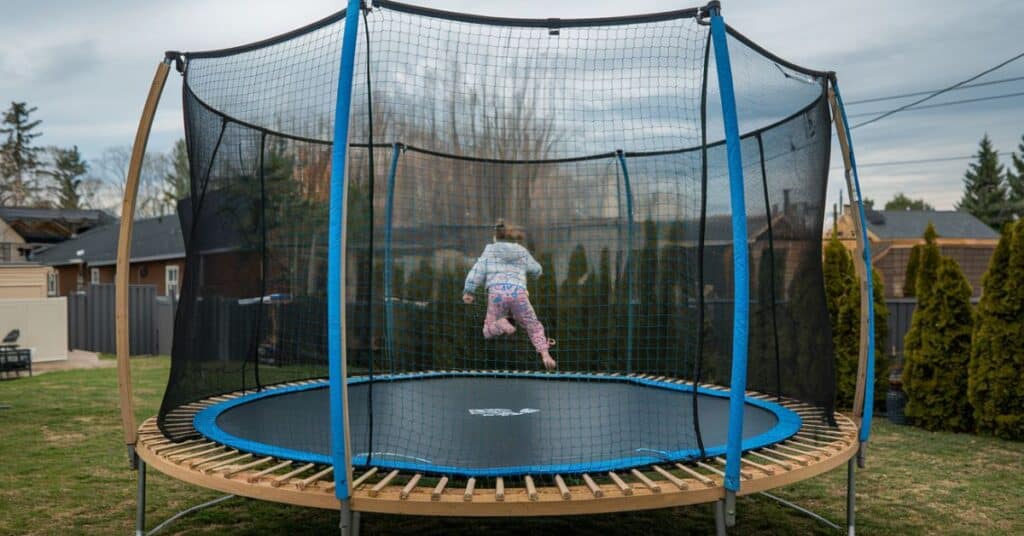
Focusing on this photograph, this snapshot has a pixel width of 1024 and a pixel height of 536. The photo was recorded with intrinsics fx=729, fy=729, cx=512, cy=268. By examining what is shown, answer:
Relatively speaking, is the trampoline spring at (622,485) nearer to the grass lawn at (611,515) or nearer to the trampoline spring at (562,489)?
the trampoline spring at (562,489)

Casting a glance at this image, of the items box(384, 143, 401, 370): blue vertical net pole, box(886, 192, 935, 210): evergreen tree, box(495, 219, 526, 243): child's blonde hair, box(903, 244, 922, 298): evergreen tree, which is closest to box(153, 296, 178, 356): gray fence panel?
box(384, 143, 401, 370): blue vertical net pole

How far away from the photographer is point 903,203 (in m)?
40.8

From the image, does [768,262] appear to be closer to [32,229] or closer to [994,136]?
[32,229]

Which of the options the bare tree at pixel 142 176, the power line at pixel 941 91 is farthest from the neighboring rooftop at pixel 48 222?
→ the power line at pixel 941 91

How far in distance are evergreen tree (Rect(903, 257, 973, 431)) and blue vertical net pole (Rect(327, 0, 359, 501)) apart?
465 cm

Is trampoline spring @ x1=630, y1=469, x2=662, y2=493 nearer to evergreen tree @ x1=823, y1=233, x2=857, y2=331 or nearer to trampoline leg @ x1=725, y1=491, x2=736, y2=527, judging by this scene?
trampoline leg @ x1=725, y1=491, x2=736, y2=527

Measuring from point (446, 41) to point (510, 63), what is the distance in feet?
0.76

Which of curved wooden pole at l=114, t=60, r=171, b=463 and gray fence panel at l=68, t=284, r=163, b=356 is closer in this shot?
curved wooden pole at l=114, t=60, r=171, b=463

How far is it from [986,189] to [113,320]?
3283cm

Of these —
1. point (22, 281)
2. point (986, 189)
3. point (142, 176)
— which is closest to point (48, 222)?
point (142, 176)

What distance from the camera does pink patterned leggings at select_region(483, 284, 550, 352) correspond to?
3.86 meters

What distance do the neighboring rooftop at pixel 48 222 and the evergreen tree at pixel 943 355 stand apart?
23611mm

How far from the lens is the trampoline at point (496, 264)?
210 cm

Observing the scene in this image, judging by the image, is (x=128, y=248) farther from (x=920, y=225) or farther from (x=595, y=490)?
(x=920, y=225)
